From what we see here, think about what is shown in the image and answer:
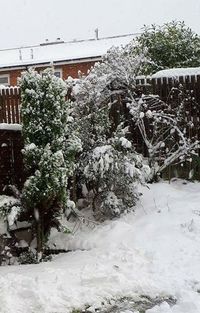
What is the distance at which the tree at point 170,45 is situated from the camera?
42.4ft

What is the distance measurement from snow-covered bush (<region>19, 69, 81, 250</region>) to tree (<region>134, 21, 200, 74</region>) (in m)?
6.50

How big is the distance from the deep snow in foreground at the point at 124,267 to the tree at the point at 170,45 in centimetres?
603

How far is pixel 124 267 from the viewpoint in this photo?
5660 millimetres

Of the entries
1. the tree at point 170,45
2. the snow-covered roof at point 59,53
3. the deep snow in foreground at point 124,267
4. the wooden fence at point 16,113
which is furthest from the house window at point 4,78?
the deep snow in foreground at point 124,267

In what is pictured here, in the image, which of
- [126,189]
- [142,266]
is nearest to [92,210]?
[126,189]

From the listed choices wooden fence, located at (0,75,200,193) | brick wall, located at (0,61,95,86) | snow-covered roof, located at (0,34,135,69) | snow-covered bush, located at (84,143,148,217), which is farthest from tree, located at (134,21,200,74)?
brick wall, located at (0,61,95,86)

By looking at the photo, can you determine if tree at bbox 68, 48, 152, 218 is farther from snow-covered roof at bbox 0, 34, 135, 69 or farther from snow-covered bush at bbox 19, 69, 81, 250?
snow-covered roof at bbox 0, 34, 135, 69

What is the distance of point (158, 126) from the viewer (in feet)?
29.5

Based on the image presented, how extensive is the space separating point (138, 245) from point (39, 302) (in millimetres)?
1877

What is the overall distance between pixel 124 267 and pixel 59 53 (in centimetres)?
2491

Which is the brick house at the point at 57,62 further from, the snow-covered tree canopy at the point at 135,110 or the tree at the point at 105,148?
the tree at the point at 105,148

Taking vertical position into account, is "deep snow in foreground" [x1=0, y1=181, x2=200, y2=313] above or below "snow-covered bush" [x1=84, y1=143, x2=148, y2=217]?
below

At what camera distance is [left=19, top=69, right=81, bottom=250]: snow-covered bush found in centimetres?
632

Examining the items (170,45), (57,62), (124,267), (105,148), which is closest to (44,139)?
(105,148)
